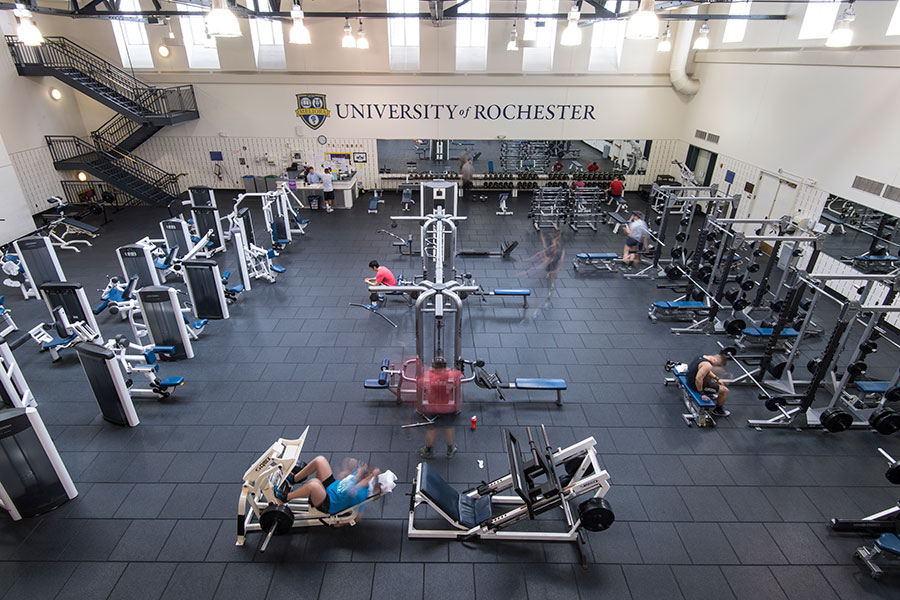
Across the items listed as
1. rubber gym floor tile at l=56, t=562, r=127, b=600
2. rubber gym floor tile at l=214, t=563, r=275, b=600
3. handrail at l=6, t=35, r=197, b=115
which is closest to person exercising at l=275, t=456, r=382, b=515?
→ rubber gym floor tile at l=214, t=563, r=275, b=600

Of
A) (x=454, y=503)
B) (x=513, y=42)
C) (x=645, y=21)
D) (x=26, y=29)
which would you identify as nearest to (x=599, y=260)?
(x=645, y=21)

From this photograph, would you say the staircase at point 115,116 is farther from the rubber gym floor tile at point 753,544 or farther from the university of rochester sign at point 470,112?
the rubber gym floor tile at point 753,544

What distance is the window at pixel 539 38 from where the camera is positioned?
1495 cm

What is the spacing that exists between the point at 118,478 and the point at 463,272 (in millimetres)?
7458

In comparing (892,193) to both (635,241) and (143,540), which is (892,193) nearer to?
(635,241)

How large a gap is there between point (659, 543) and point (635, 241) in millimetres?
7534

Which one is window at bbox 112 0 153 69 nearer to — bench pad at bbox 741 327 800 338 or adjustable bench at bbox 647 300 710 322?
adjustable bench at bbox 647 300 710 322

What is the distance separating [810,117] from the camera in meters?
10.6

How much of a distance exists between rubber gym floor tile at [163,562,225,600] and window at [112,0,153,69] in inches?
642

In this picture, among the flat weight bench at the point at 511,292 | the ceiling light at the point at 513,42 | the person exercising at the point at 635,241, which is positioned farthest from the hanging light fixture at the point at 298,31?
the person exercising at the point at 635,241

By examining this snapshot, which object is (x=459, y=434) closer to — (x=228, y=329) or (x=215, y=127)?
(x=228, y=329)

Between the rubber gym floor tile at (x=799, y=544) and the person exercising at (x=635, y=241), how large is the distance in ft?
23.0

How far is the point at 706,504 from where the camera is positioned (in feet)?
17.4

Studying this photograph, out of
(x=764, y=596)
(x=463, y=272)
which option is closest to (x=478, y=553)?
(x=764, y=596)
